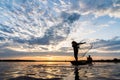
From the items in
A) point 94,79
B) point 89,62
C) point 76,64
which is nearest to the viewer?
point 94,79

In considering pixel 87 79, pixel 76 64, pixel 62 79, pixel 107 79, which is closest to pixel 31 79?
pixel 62 79

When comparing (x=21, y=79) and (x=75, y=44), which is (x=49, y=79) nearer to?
(x=21, y=79)

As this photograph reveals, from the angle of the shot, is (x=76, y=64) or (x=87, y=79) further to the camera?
(x=76, y=64)

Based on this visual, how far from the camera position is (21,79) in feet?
134

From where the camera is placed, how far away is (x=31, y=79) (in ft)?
134

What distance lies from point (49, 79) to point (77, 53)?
6701 cm

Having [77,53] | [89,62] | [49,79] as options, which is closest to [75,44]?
[77,53]

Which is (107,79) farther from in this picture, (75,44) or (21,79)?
(75,44)

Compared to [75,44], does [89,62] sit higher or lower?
lower

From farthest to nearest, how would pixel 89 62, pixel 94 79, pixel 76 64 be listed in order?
pixel 89 62
pixel 76 64
pixel 94 79

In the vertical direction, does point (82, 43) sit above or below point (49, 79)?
above

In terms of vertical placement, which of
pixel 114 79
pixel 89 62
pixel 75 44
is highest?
pixel 75 44

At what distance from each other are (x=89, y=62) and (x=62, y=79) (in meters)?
83.9

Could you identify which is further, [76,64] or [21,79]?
[76,64]
